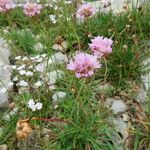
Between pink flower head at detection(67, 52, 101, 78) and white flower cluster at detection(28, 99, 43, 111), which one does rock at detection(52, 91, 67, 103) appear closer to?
white flower cluster at detection(28, 99, 43, 111)

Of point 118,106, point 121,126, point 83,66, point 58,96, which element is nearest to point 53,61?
point 58,96

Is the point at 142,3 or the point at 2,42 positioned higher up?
the point at 142,3

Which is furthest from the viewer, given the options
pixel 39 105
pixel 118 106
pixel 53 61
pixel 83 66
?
pixel 53 61

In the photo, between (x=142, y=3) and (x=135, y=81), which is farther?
(x=142, y=3)

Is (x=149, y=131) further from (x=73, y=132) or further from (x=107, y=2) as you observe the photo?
(x=107, y=2)

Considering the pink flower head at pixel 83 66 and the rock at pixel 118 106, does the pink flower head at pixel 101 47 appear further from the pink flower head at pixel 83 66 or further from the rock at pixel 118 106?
the rock at pixel 118 106

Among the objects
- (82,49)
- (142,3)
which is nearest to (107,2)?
(142,3)

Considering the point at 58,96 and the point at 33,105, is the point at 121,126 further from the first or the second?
the point at 33,105

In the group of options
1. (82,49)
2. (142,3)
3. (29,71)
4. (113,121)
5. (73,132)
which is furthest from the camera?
(142,3)
